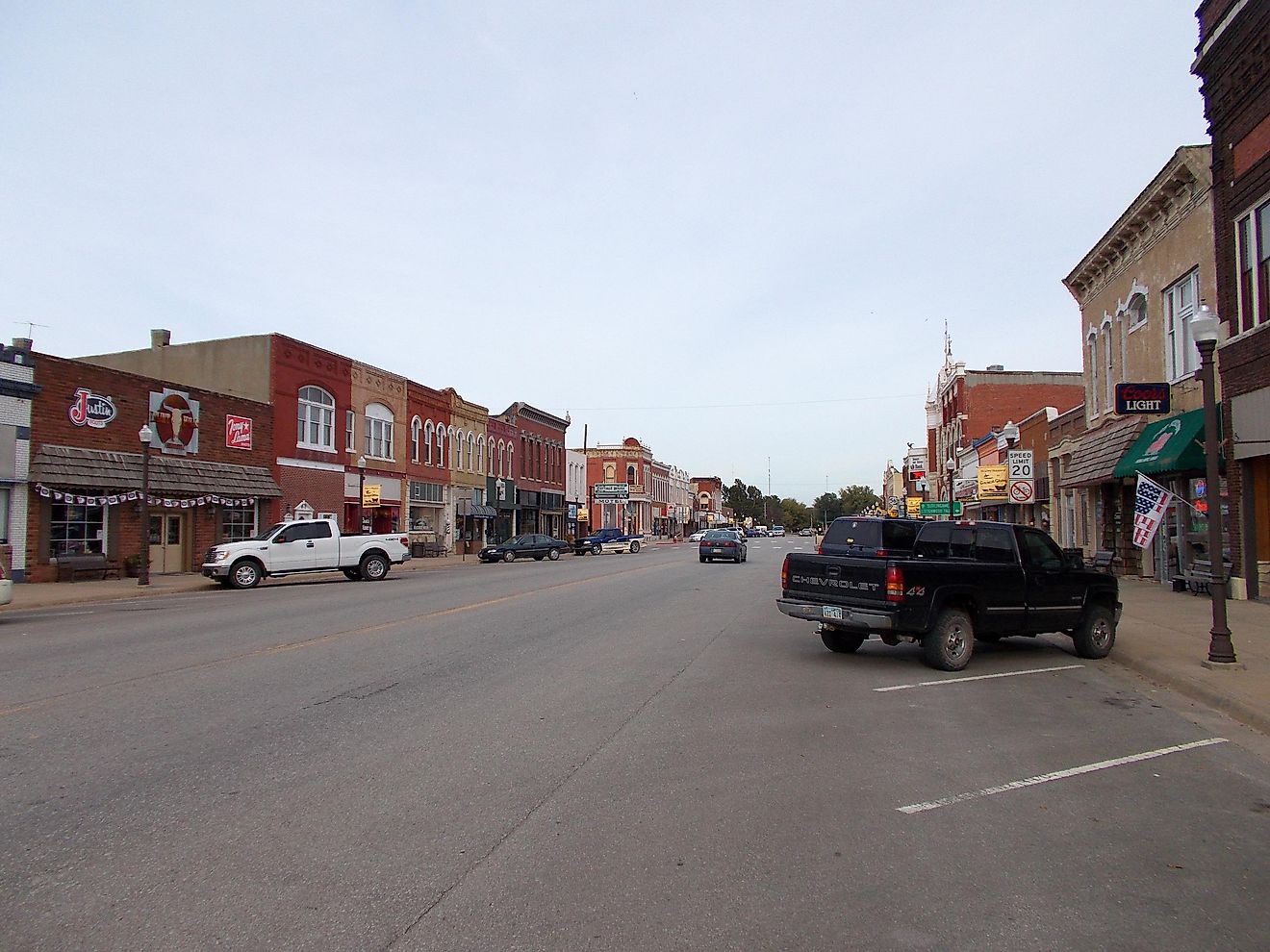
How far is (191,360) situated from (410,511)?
13230mm

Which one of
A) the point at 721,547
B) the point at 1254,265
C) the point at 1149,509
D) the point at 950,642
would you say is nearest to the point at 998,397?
the point at 721,547

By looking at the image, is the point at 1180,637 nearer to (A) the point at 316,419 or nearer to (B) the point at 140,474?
(B) the point at 140,474

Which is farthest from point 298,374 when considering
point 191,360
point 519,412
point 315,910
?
point 315,910

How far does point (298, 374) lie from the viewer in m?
35.7

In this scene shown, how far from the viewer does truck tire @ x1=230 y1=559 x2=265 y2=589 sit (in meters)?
24.2

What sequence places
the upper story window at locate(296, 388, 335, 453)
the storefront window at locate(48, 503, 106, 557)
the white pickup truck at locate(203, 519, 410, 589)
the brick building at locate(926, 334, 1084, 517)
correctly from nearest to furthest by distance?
the white pickup truck at locate(203, 519, 410, 589) < the storefront window at locate(48, 503, 106, 557) < the upper story window at locate(296, 388, 335, 453) < the brick building at locate(926, 334, 1084, 517)

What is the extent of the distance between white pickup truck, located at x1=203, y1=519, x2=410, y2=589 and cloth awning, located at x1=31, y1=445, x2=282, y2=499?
3740 millimetres

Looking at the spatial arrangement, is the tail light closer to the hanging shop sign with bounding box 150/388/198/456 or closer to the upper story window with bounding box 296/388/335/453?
the hanging shop sign with bounding box 150/388/198/456

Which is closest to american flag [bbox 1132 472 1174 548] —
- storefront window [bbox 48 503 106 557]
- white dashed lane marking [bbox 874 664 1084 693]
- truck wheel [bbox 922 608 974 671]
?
white dashed lane marking [bbox 874 664 1084 693]

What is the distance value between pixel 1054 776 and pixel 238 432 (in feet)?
102

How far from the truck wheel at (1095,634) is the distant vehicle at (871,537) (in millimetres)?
2746

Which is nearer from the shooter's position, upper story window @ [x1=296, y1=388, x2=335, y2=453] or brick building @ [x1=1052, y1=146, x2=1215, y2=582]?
brick building @ [x1=1052, y1=146, x2=1215, y2=582]

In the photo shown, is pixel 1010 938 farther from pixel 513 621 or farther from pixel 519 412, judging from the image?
pixel 519 412

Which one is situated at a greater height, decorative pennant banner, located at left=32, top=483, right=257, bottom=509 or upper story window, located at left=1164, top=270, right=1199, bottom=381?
upper story window, located at left=1164, top=270, right=1199, bottom=381
